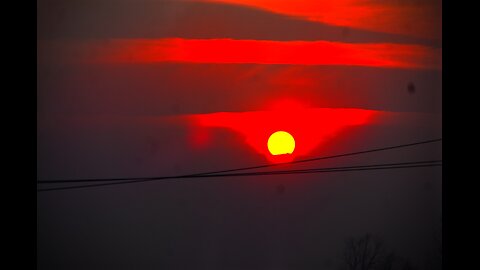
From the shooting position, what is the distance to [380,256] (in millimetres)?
11922
